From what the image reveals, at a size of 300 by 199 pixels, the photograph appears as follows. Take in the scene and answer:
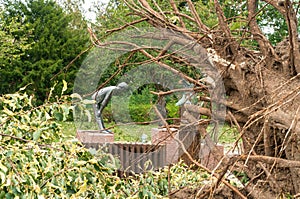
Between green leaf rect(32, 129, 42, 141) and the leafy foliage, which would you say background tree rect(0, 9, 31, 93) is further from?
green leaf rect(32, 129, 42, 141)

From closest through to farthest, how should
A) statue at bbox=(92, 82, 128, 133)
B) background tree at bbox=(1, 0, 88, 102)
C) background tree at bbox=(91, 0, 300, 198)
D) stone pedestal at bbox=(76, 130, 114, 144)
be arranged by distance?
background tree at bbox=(91, 0, 300, 198), stone pedestal at bbox=(76, 130, 114, 144), statue at bbox=(92, 82, 128, 133), background tree at bbox=(1, 0, 88, 102)

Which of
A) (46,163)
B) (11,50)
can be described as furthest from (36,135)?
(11,50)

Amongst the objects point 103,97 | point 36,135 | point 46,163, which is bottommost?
point 103,97

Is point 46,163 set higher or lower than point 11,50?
lower

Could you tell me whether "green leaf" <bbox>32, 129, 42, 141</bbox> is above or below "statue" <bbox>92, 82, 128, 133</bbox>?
above

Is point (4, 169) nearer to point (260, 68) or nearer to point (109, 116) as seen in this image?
point (260, 68)

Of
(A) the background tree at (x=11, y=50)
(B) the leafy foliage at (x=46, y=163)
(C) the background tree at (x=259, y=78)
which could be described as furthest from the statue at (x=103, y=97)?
(A) the background tree at (x=11, y=50)

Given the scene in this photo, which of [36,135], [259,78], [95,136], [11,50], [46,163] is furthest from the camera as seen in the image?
[11,50]

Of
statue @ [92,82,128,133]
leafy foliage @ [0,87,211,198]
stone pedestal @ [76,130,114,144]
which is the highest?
leafy foliage @ [0,87,211,198]

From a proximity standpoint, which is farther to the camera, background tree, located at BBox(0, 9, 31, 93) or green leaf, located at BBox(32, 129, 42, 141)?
background tree, located at BBox(0, 9, 31, 93)

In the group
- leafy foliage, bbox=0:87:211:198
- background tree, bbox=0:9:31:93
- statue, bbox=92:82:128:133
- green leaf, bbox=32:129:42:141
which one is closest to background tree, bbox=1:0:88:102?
background tree, bbox=0:9:31:93

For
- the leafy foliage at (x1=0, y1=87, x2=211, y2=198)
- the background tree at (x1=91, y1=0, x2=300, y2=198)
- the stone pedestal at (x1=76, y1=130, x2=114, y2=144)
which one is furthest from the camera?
the stone pedestal at (x1=76, y1=130, x2=114, y2=144)

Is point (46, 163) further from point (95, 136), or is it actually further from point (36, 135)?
point (95, 136)

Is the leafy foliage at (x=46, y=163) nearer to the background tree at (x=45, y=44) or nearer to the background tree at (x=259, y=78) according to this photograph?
the background tree at (x=259, y=78)
